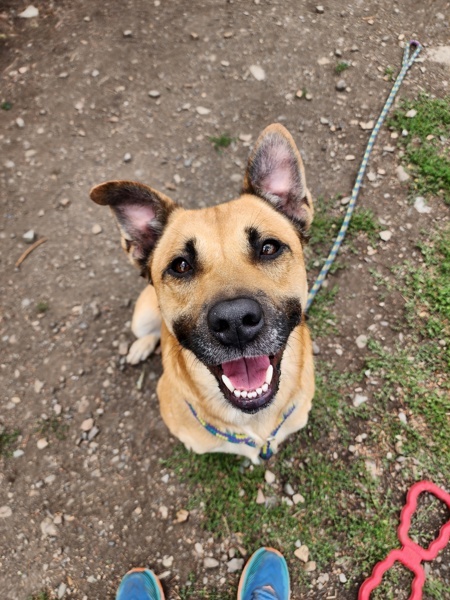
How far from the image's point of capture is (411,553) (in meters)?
3.35

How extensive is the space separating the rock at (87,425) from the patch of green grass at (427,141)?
4205 mm

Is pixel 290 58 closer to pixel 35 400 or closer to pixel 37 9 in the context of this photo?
pixel 37 9

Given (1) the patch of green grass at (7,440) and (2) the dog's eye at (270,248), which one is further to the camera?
(1) the patch of green grass at (7,440)

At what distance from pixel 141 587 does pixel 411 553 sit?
2126 millimetres

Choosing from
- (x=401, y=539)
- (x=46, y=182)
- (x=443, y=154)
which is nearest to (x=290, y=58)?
(x=443, y=154)

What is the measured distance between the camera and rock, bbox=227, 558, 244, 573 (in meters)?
3.50

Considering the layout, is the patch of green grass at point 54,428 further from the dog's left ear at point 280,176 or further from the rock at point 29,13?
the rock at point 29,13

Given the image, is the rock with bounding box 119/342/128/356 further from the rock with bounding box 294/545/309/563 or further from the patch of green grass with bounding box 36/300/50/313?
the rock with bounding box 294/545/309/563

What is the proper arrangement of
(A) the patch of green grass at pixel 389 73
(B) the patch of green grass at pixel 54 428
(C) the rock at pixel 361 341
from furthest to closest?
(A) the patch of green grass at pixel 389 73 < (C) the rock at pixel 361 341 < (B) the patch of green grass at pixel 54 428

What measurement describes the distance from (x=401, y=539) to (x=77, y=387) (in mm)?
3145

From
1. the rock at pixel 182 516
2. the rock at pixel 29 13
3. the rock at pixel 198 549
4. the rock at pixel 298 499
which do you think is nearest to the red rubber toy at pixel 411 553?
the rock at pixel 298 499

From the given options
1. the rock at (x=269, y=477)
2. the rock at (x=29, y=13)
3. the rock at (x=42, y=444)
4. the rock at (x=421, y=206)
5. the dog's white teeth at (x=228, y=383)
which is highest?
the rock at (x=29, y=13)

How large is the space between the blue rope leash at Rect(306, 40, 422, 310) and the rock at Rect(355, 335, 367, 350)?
575 mm

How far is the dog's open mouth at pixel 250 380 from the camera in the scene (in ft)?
8.28
